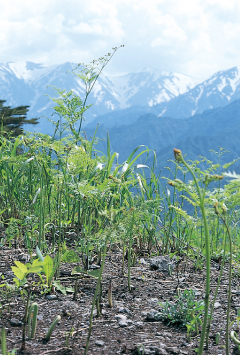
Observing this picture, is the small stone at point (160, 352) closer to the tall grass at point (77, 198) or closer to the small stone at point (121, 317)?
the small stone at point (121, 317)

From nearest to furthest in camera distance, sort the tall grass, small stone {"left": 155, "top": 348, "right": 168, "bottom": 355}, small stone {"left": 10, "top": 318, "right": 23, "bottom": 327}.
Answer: small stone {"left": 155, "top": 348, "right": 168, "bottom": 355} → small stone {"left": 10, "top": 318, "right": 23, "bottom": 327} → the tall grass

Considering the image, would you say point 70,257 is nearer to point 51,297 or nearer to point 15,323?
point 51,297

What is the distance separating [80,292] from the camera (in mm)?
1879

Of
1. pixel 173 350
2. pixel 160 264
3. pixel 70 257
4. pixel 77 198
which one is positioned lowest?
pixel 173 350

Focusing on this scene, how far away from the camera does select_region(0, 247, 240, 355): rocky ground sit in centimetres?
133

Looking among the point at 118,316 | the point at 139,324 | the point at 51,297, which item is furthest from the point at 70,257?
the point at 139,324

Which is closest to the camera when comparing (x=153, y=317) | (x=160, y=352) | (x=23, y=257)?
(x=160, y=352)

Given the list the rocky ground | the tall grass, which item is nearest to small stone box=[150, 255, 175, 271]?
the rocky ground

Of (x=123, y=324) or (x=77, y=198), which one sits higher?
(x=77, y=198)

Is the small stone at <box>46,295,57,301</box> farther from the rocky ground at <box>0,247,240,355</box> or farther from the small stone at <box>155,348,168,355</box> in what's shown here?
the small stone at <box>155,348,168,355</box>

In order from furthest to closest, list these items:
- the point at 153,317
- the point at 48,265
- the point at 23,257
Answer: the point at 23,257
the point at 48,265
the point at 153,317

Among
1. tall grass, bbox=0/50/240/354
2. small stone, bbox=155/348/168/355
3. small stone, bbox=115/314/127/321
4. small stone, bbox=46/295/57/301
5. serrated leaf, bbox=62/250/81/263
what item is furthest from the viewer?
tall grass, bbox=0/50/240/354

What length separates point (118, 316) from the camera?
1.60 m

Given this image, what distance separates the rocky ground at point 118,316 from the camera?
133 centimetres
